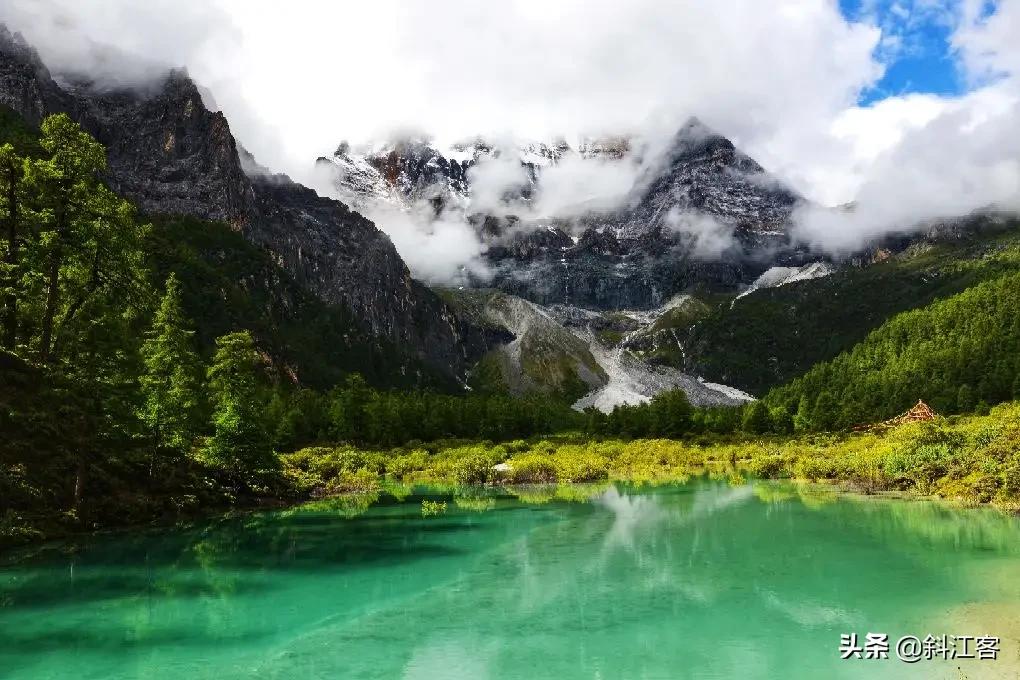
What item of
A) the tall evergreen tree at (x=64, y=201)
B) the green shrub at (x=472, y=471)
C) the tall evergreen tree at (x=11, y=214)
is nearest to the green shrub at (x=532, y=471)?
the green shrub at (x=472, y=471)

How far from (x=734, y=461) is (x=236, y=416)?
69.3 metres

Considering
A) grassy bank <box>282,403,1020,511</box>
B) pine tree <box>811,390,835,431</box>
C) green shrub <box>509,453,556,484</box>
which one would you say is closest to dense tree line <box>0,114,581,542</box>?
grassy bank <box>282,403,1020,511</box>

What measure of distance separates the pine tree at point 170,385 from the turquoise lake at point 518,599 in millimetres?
7453

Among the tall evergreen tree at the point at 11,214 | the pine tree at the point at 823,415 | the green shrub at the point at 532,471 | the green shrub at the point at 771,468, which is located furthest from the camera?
the pine tree at the point at 823,415

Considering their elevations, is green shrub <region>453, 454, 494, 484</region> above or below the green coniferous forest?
below

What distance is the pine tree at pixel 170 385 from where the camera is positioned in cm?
4706

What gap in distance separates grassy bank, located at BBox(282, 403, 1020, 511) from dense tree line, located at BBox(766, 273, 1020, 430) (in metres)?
26.5

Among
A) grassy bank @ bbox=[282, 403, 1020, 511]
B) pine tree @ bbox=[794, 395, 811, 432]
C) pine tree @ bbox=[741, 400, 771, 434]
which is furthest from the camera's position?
pine tree @ bbox=[741, 400, 771, 434]

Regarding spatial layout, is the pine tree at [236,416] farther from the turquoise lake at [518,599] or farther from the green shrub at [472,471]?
the green shrub at [472,471]

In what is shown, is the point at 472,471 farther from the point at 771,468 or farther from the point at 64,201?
the point at 64,201

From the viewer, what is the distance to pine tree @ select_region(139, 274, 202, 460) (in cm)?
4706

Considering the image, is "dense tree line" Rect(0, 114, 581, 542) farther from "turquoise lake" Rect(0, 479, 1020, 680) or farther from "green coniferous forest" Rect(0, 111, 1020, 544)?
"turquoise lake" Rect(0, 479, 1020, 680)

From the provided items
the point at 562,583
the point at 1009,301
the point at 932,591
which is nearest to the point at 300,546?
the point at 562,583

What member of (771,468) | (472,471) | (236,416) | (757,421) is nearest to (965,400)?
(757,421)
